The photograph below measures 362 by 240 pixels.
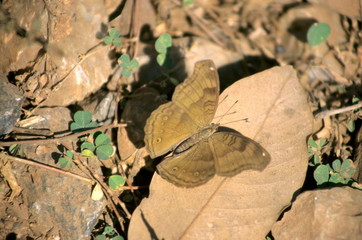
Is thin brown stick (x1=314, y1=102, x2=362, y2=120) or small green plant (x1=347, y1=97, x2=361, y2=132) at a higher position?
thin brown stick (x1=314, y1=102, x2=362, y2=120)

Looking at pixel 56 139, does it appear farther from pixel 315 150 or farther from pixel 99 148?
pixel 315 150

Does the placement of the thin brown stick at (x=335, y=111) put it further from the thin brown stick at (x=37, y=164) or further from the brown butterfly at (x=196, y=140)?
the thin brown stick at (x=37, y=164)

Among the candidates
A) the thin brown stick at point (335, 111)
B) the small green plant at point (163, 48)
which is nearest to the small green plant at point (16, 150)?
the small green plant at point (163, 48)

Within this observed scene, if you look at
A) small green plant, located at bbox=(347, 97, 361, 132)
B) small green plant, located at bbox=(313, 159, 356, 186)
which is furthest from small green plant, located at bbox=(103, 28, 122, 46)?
small green plant, located at bbox=(347, 97, 361, 132)

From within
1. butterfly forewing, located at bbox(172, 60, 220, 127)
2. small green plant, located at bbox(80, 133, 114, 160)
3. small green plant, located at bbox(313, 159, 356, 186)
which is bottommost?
small green plant, located at bbox(313, 159, 356, 186)

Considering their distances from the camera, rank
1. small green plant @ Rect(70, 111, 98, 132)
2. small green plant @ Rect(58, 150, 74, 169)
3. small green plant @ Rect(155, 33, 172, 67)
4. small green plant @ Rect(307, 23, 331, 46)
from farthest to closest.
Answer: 1. small green plant @ Rect(307, 23, 331, 46)
2. small green plant @ Rect(155, 33, 172, 67)
3. small green plant @ Rect(70, 111, 98, 132)
4. small green plant @ Rect(58, 150, 74, 169)

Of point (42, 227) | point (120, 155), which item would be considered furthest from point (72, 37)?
point (42, 227)

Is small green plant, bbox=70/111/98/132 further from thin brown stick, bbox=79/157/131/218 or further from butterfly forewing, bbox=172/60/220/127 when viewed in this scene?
butterfly forewing, bbox=172/60/220/127
